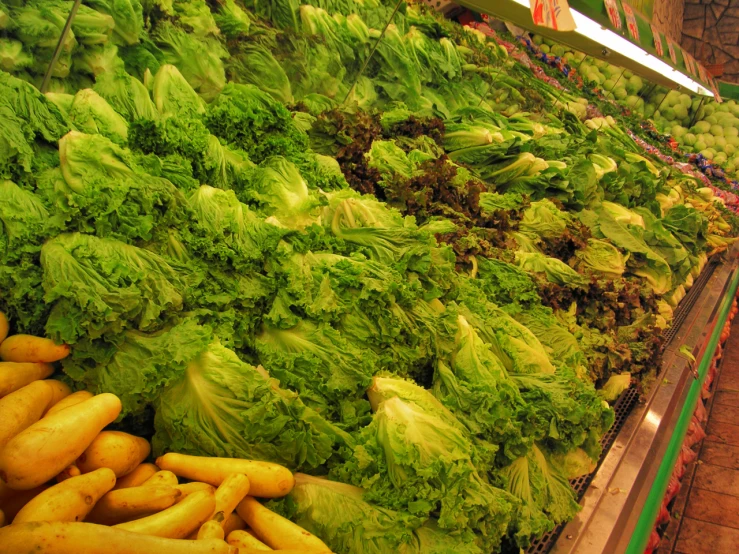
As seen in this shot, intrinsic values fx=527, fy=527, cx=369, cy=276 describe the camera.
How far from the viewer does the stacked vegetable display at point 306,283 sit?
171cm

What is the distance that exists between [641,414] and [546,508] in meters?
1.21

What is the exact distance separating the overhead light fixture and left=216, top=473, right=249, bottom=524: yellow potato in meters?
2.99

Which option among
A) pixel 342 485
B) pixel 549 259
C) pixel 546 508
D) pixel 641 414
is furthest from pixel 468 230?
pixel 342 485

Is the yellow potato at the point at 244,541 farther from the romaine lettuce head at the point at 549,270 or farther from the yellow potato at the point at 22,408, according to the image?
the romaine lettuce head at the point at 549,270

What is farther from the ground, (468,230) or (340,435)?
(468,230)

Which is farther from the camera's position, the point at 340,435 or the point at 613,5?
the point at 613,5

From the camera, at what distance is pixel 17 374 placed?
60.8 inches

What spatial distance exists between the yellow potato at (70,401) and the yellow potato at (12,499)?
222 mm

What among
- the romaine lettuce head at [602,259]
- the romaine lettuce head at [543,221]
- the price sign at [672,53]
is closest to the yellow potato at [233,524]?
the romaine lettuce head at [543,221]

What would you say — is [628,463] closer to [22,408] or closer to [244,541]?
[244,541]

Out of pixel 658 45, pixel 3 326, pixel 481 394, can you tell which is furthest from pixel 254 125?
pixel 658 45

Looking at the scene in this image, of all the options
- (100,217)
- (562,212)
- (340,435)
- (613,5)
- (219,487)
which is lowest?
(219,487)

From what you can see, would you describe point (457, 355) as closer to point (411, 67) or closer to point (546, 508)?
point (546, 508)

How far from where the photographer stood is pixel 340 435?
186 cm
